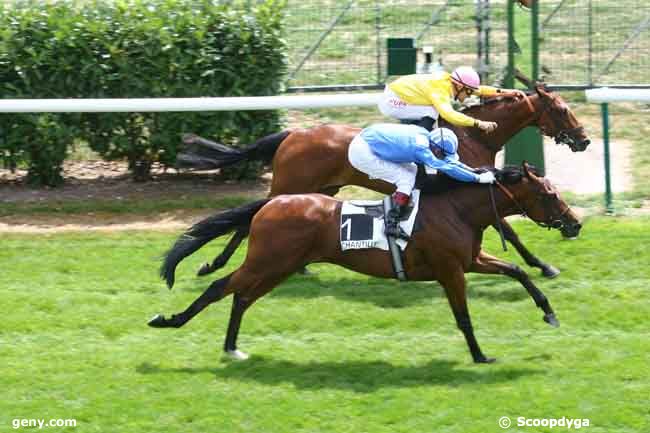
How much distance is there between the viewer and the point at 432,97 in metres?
Result: 9.62

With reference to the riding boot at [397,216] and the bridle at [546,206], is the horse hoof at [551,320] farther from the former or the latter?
the riding boot at [397,216]

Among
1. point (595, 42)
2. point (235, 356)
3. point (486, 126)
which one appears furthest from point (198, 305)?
point (595, 42)

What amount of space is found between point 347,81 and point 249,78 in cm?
327

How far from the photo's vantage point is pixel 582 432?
7.14 m

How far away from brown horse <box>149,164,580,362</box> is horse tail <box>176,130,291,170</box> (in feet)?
5.71

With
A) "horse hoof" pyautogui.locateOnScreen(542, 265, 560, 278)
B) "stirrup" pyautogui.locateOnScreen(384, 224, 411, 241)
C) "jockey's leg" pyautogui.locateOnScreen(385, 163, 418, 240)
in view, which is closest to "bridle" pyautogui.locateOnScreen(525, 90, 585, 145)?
"horse hoof" pyautogui.locateOnScreen(542, 265, 560, 278)

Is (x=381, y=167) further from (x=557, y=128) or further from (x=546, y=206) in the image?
(x=557, y=128)

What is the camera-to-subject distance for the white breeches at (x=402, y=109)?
9.80 meters

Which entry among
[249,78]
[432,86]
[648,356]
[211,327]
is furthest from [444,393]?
[249,78]

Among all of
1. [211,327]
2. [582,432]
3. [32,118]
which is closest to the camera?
[582,432]

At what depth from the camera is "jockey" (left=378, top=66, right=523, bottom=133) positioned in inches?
376

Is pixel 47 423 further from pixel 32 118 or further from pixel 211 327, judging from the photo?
pixel 32 118

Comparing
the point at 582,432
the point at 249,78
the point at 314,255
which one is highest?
the point at 249,78

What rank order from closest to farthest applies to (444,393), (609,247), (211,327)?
1. (444,393)
2. (211,327)
3. (609,247)
